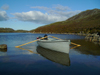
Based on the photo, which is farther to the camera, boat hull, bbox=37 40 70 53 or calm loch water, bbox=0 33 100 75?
boat hull, bbox=37 40 70 53

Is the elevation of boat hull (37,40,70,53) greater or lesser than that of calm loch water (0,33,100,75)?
greater

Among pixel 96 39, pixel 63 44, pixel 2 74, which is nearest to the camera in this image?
pixel 2 74

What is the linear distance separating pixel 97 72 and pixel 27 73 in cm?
476

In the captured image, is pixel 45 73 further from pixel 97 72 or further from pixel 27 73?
pixel 97 72

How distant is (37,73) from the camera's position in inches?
254

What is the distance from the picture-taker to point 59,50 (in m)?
12.7

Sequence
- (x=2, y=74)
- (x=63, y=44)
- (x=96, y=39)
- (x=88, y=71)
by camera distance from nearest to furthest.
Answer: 1. (x=2, y=74)
2. (x=88, y=71)
3. (x=63, y=44)
4. (x=96, y=39)

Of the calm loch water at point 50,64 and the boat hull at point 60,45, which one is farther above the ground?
the boat hull at point 60,45

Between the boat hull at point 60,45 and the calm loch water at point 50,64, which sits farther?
the boat hull at point 60,45

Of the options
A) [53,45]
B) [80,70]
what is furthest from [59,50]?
[80,70]

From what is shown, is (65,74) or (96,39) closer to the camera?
(65,74)

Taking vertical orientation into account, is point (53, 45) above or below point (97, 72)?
above

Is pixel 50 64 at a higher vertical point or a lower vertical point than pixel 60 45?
lower

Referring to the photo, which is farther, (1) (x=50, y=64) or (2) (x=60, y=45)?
(2) (x=60, y=45)
